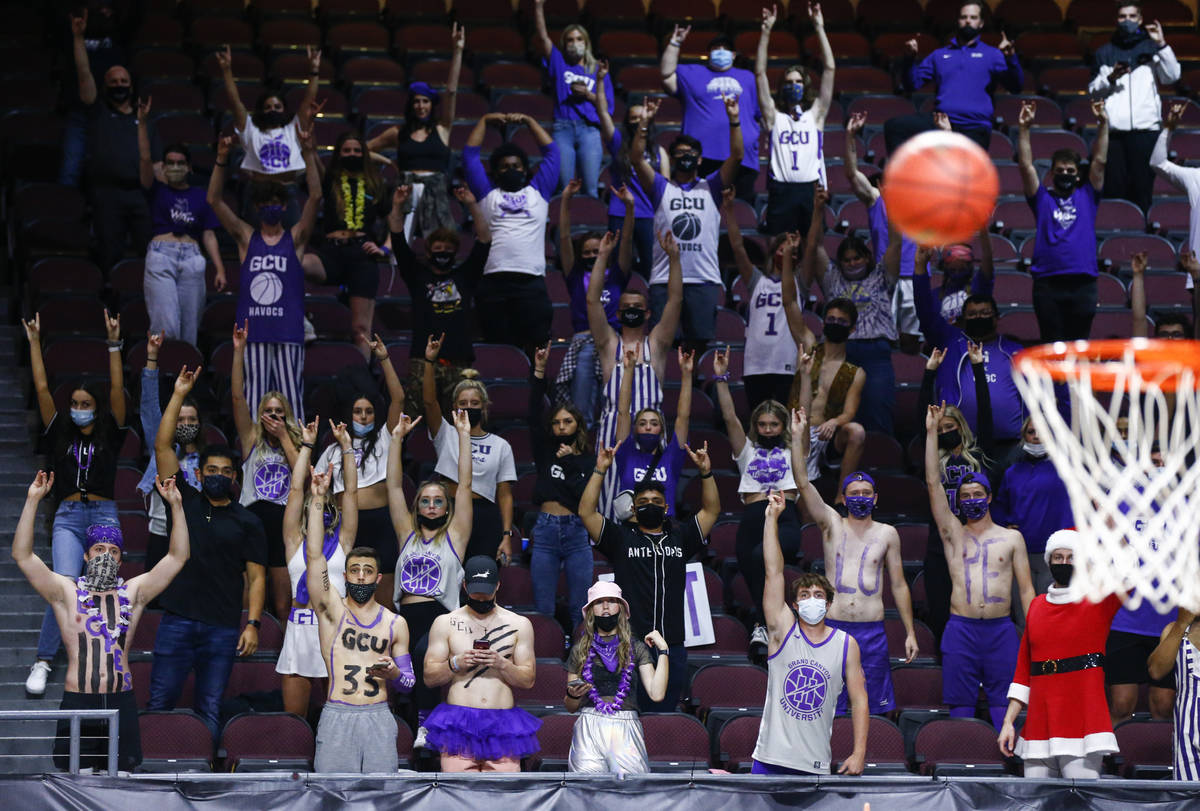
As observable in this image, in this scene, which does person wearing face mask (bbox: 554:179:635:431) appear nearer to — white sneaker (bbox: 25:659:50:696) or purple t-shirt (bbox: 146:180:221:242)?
purple t-shirt (bbox: 146:180:221:242)

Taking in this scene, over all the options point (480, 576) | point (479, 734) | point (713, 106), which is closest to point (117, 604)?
point (480, 576)

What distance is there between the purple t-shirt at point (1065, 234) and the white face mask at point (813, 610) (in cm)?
454

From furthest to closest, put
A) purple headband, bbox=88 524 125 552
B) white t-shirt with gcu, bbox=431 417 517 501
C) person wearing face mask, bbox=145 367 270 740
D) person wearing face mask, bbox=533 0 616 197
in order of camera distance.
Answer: person wearing face mask, bbox=533 0 616 197, white t-shirt with gcu, bbox=431 417 517 501, person wearing face mask, bbox=145 367 270 740, purple headband, bbox=88 524 125 552

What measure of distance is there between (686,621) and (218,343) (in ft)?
15.5

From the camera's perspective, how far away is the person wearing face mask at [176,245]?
12.0 m

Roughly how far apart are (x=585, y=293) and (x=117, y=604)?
449cm

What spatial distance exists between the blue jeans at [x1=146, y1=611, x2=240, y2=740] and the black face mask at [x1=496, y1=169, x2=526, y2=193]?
4418 mm

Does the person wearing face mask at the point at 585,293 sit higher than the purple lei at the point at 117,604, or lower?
higher

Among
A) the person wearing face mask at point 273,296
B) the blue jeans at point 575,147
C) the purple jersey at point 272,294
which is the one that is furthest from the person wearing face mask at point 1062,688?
the blue jeans at point 575,147

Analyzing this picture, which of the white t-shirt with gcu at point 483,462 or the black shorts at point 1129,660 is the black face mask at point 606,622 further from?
the black shorts at point 1129,660

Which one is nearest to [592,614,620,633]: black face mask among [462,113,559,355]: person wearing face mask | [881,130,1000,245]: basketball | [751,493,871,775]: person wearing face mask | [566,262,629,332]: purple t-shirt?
[751,493,871,775]: person wearing face mask

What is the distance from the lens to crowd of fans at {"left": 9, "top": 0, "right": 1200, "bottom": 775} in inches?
353

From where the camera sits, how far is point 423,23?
17281mm

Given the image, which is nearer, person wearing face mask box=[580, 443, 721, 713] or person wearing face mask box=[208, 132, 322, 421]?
person wearing face mask box=[580, 443, 721, 713]
